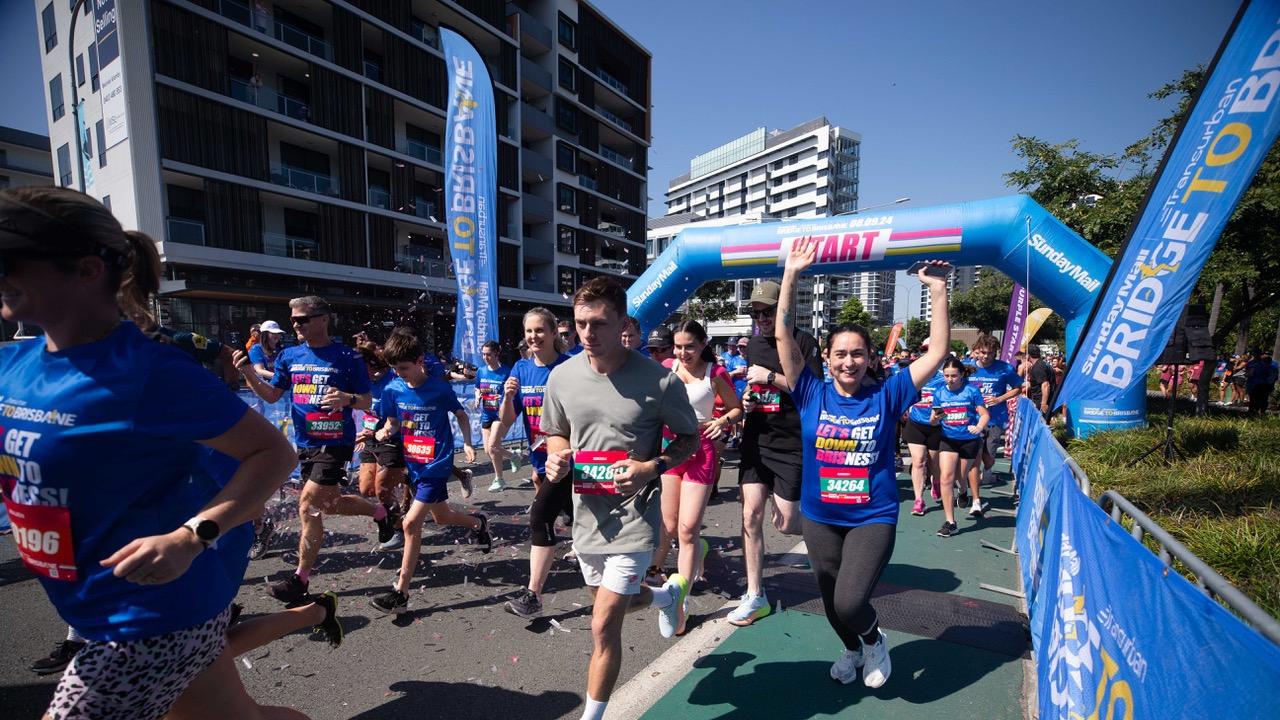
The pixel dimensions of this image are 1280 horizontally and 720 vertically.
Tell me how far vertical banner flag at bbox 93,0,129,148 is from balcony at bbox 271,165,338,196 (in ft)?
15.5

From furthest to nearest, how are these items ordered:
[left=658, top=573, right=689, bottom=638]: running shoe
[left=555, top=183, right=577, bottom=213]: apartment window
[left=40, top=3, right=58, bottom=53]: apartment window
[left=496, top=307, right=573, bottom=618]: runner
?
1. [left=555, top=183, right=577, bottom=213]: apartment window
2. [left=40, top=3, right=58, bottom=53]: apartment window
3. [left=496, top=307, right=573, bottom=618]: runner
4. [left=658, top=573, right=689, bottom=638]: running shoe

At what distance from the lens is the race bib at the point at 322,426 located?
4289mm

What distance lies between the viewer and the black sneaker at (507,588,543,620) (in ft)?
12.4

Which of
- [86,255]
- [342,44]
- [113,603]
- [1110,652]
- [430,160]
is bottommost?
[1110,652]

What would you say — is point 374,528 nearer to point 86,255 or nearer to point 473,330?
point 473,330

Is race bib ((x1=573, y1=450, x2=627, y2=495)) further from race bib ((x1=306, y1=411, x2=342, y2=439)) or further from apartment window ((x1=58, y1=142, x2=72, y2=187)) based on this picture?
apartment window ((x1=58, y1=142, x2=72, y2=187))

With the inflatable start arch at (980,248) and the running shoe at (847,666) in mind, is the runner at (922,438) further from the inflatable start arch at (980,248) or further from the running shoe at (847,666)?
the running shoe at (847,666)

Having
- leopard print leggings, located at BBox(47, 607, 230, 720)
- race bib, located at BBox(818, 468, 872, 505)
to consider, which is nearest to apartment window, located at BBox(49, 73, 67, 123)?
leopard print leggings, located at BBox(47, 607, 230, 720)

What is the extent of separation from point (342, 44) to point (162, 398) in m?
29.5

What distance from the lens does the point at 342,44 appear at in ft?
80.3

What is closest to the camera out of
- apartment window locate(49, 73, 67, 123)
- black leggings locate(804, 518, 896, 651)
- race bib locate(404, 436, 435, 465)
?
black leggings locate(804, 518, 896, 651)

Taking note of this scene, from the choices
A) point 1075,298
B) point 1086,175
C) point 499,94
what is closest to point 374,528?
point 1075,298

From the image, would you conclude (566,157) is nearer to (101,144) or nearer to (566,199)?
(566,199)

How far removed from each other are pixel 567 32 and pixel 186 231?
88.0ft
